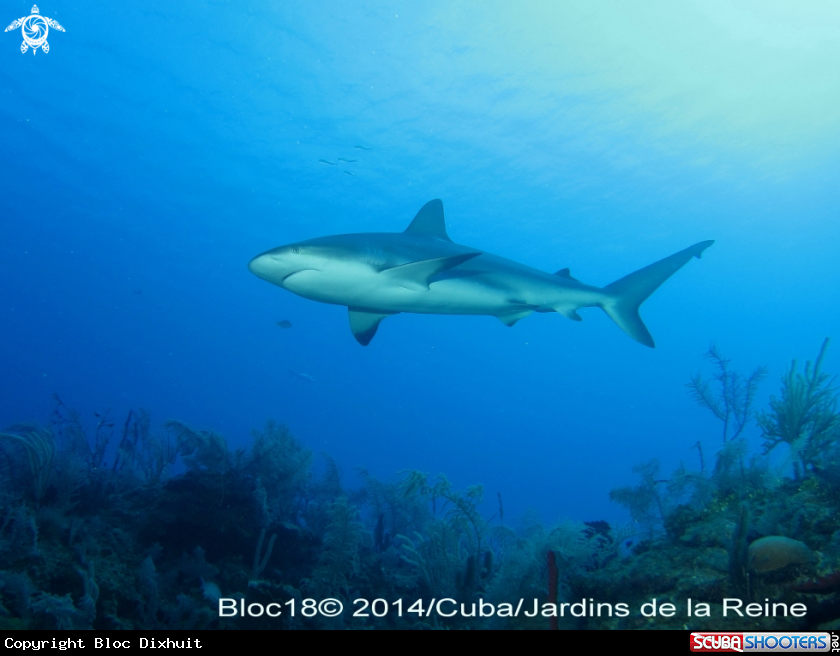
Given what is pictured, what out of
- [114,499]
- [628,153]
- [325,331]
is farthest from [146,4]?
[325,331]

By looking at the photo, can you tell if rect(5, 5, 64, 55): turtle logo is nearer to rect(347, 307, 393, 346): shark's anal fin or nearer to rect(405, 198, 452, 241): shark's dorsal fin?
rect(405, 198, 452, 241): shark's dorsal fin

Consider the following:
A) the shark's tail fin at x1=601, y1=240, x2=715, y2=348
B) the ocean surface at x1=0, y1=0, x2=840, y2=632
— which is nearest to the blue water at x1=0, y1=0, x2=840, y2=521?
the ocean surface at x1=0, y1=0, x2=840, y2=632

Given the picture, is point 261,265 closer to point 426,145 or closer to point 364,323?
point 364,323

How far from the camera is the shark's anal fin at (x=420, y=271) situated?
5105mm

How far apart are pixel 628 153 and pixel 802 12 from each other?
9445 mm

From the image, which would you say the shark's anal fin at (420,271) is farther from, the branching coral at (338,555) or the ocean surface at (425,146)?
the branching coral at (338,555)

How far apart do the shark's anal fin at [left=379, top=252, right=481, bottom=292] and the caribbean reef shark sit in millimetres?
13

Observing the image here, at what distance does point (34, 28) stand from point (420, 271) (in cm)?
3051

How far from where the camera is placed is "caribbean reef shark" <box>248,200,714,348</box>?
506 cm

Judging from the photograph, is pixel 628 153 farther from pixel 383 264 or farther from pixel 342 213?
pixel 383 264

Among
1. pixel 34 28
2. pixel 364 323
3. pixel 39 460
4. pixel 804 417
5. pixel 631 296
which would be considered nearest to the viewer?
pixel 39 460

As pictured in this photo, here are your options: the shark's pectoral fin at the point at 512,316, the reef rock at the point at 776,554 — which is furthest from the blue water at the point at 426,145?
the reef rock at the point at 776,554

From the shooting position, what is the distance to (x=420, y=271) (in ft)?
17.7

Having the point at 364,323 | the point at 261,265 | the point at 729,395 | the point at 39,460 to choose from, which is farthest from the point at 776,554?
the point at 39,460
